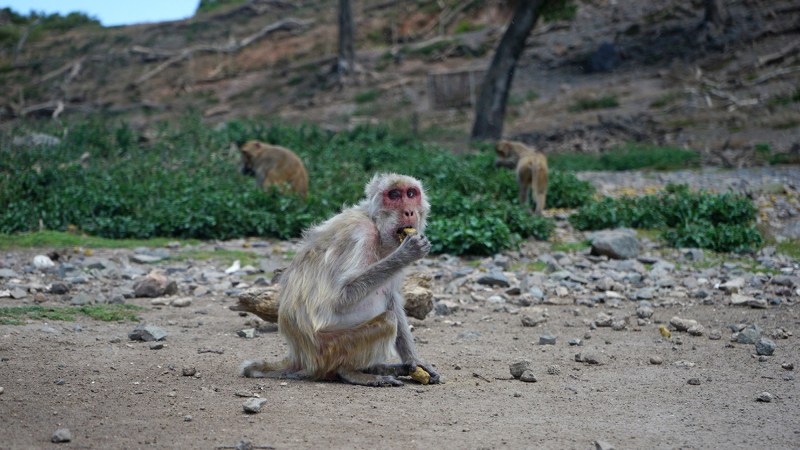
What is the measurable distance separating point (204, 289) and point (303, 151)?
822 centimetres

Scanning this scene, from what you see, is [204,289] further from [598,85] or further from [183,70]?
[183,70]

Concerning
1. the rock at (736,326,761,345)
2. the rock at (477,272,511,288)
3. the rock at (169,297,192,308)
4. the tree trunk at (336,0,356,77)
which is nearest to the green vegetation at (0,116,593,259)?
the rock at (477,272,511,288)

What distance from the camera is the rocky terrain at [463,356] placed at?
467cm

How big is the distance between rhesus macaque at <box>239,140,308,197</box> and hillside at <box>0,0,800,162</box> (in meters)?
5.68

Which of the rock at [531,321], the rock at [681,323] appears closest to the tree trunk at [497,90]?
the rock at [531,321]

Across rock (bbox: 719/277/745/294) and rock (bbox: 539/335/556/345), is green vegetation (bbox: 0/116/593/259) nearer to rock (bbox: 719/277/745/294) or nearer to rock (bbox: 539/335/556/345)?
rock (bbox: 719/277/745/294)

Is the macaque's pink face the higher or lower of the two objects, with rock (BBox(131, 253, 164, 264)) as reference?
higher

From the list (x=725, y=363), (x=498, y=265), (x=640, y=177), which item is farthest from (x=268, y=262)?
(x=640, y=177)

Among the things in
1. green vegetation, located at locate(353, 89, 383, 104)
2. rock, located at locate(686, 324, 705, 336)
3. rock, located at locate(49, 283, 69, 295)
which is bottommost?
rock, located at locate(686, 324, 705, 336)

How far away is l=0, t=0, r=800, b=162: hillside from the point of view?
74.7ft

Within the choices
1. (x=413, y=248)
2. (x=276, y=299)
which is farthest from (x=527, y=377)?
(x=276, y=299)

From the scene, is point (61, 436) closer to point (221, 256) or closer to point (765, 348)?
point (765, 348)

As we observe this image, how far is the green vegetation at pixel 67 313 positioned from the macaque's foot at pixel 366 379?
2676 millimetres

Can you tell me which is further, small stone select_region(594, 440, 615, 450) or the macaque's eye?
the macaque's eye
